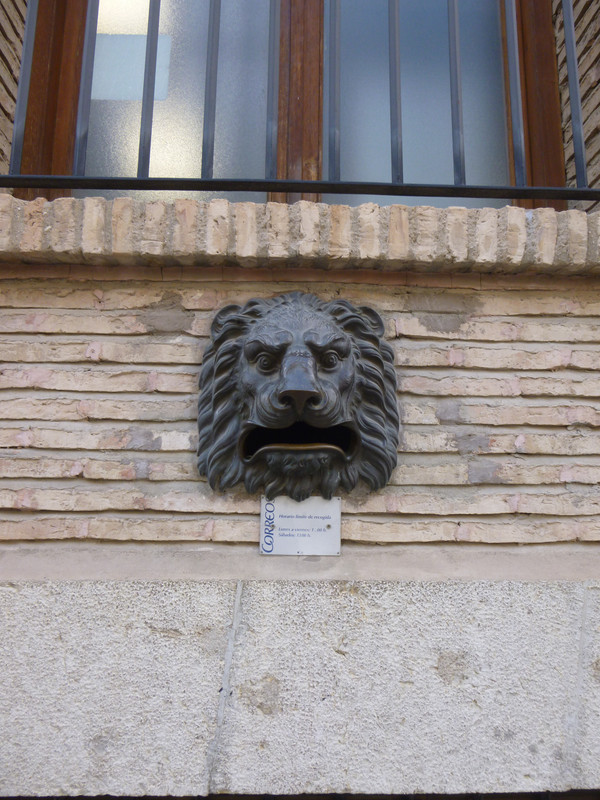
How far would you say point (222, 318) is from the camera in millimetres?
1977

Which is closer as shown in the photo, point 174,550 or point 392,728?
point 392,728

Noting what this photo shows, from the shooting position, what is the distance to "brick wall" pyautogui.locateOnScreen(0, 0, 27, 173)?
8.27 feet

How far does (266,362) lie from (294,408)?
0.56 feet

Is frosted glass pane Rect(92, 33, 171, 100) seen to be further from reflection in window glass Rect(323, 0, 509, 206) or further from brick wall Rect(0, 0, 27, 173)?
reflection in window glass Rect(323, 0, 509, 206)

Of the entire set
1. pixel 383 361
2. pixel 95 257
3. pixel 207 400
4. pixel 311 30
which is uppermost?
pixel 311 30

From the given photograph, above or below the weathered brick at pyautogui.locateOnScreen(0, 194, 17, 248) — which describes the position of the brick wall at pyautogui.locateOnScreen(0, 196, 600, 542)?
below

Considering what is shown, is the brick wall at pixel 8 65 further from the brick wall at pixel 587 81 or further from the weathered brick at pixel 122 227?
the brick wall at pixel 587 81

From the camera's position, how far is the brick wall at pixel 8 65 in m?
2.52

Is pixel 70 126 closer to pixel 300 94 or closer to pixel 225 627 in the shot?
→ pixel 300 94

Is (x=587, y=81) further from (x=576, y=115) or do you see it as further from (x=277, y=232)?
(x=277, y=232)

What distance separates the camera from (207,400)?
6.33ft

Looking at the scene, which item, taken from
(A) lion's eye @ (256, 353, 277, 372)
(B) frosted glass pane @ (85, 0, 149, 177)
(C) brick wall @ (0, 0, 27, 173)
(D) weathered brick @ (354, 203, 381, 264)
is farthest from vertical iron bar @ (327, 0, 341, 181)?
(C) brick wall @ (0, 0, 27, 173)

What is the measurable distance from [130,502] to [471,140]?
182 centimetres

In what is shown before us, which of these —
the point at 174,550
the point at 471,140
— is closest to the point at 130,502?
the point at 174,550
